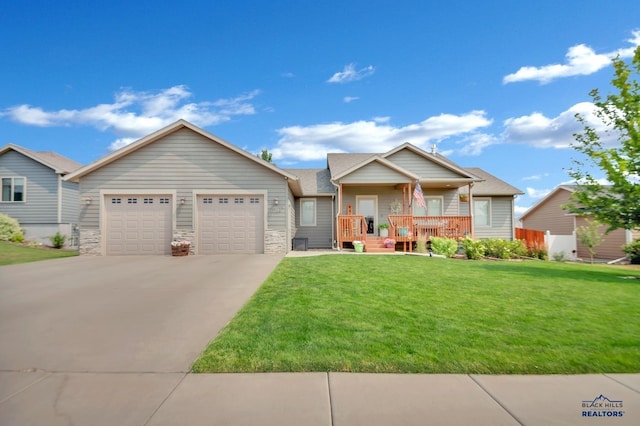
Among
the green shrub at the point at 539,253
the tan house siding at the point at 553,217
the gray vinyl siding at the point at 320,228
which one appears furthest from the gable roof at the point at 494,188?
the gray vinyl siding at the point at 320,228

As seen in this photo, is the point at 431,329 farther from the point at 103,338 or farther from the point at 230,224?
the point at 230,224

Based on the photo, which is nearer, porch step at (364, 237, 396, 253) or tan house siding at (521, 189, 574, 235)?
porch step at (364, 237, 396, 253)

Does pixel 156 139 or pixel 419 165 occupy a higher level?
pixel 156 139

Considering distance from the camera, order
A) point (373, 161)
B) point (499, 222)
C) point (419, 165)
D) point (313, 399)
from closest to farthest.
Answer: point (313, 399), point (373, 161), point (419, 165), point (499, 222)

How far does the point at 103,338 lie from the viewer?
3969 mm

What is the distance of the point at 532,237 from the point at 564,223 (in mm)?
6808

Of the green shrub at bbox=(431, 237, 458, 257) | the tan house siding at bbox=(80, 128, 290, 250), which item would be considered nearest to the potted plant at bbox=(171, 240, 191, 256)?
the tan house siding at bbox=(80, 128, 290, 250)

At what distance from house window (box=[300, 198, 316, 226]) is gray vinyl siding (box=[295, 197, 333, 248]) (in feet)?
0.58

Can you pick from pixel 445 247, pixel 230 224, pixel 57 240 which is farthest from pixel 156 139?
pixel 445 247

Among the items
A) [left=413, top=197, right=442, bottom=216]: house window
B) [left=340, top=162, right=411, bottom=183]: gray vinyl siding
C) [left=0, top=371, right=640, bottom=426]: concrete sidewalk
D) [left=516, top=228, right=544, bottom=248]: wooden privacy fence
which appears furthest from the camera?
[left=413, top=197, right=442, bottom=216]: house window

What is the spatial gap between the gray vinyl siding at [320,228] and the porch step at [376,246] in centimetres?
279

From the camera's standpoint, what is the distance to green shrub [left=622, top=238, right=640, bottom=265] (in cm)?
1648

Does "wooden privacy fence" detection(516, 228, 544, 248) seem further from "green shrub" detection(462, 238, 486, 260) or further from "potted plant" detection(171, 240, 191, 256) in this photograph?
"potted plant" detection(171, 240, 191, 256)

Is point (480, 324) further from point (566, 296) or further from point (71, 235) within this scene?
point (71, 235)
